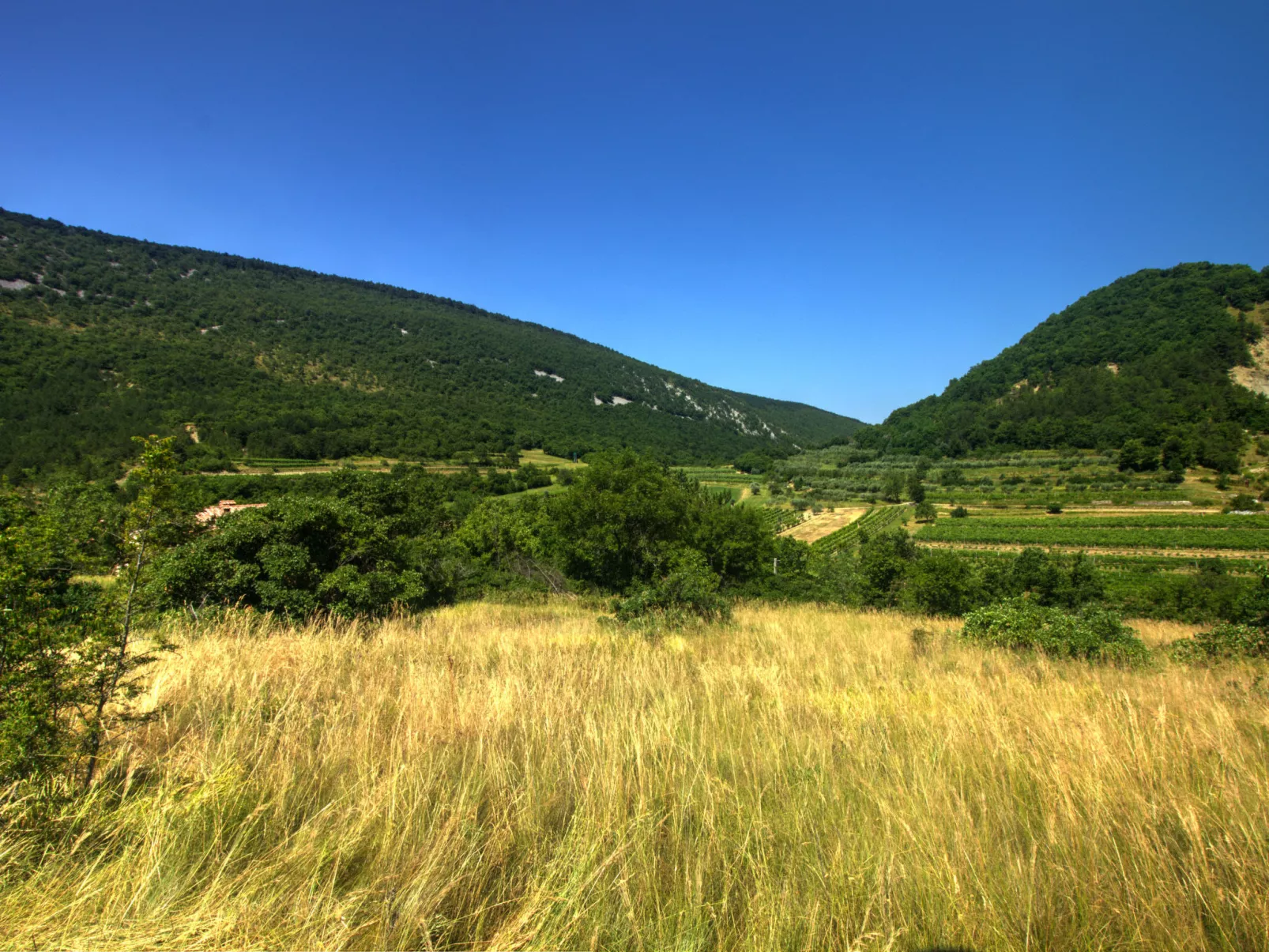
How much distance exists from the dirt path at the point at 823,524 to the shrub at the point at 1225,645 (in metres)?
66.5

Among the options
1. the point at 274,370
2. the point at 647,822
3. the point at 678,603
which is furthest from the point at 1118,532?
the point at 274,370

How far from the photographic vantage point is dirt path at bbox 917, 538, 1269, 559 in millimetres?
56938

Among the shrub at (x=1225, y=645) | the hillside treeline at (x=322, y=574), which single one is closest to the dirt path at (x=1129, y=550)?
the hillside treeline at (x=322, y=574)

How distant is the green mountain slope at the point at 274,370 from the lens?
2512 inches

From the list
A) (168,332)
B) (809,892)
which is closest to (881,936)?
(809,892)

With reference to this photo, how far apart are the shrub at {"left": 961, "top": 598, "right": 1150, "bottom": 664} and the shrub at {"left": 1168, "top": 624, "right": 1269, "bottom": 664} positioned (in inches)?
19.3

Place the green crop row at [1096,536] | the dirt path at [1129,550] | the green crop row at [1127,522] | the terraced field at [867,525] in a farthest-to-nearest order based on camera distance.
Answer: the terraced field at [867,525], the green crop row at [1127,522], the green crop row at [1096,536], the dirt path at [1129,550]

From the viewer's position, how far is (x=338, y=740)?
272 cm

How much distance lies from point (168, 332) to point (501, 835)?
397 ft

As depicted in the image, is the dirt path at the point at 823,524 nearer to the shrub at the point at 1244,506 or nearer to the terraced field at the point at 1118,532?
the terraced field at the point at 1118,532

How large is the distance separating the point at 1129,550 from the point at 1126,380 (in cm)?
8516

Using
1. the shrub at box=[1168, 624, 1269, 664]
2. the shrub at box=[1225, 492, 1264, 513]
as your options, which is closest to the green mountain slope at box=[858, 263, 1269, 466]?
the shrub at box=[1225, 492, 1264, 513]

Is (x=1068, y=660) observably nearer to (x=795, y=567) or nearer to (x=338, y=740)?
(x=338, y=740)

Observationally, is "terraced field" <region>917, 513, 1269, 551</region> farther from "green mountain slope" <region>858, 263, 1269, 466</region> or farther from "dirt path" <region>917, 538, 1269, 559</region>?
"green mountain slope" <region>858, 263, 1269, 466</region>
